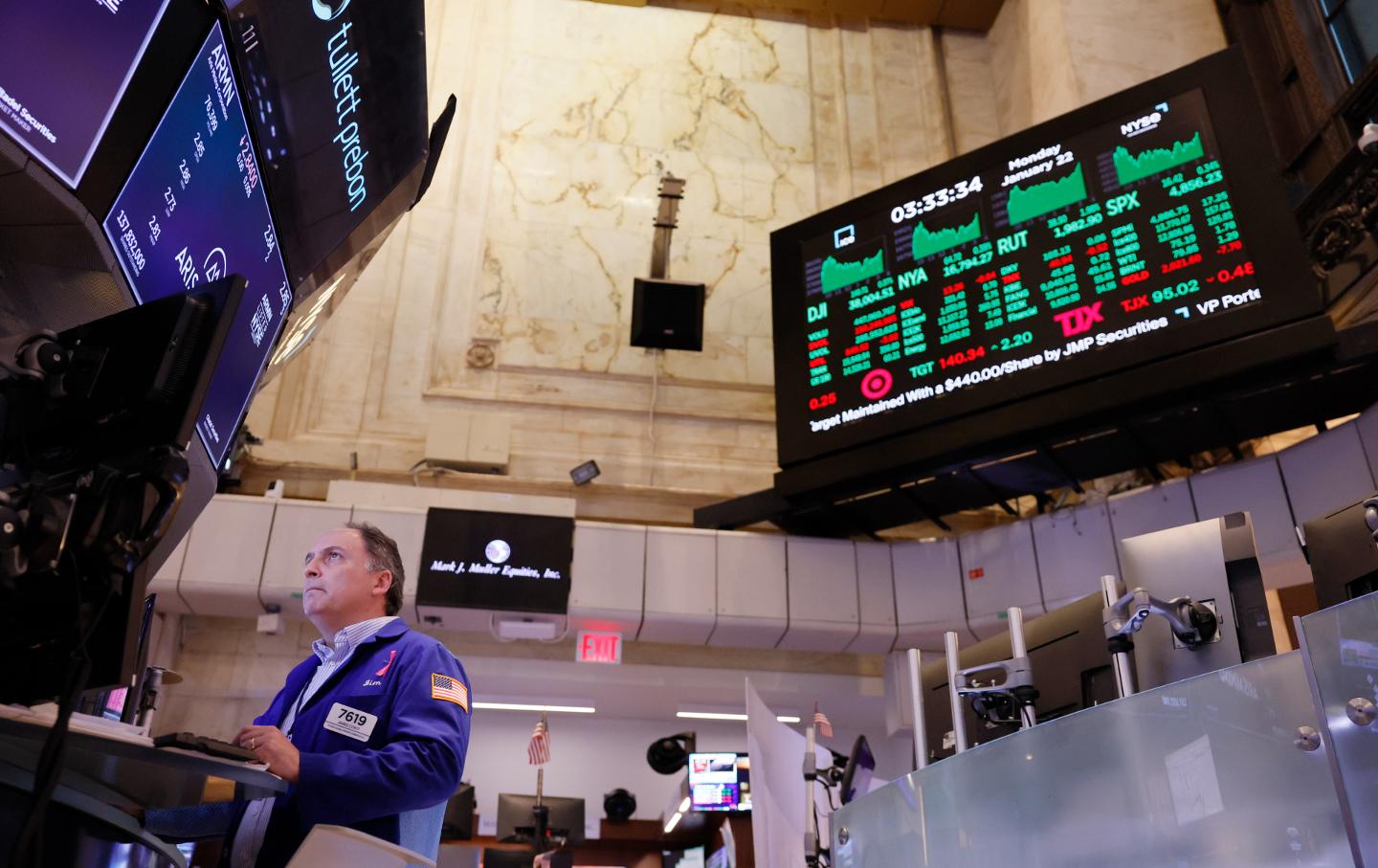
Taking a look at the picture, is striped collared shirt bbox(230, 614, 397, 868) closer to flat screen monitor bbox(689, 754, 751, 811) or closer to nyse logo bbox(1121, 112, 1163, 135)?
flat screen monitor bbox(689, 754, 751, 811)

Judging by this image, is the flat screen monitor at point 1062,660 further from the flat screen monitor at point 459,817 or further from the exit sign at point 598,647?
the flat screen monitor at point 459,817

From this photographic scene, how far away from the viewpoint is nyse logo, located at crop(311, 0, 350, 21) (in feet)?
10.4

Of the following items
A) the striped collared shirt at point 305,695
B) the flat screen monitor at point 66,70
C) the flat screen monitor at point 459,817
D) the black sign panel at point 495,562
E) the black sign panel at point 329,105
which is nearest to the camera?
the flat screen monitor at point 66,70

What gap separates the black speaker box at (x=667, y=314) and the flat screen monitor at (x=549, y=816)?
10.4 ft

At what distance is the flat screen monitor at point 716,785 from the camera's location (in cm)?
628

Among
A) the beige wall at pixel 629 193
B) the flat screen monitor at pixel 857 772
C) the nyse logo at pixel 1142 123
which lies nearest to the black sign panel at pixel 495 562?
the beige wall at pixel 629 193

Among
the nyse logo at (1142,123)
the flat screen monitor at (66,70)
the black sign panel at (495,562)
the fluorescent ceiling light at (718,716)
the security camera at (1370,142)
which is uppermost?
the nyse logo at (1142,123)

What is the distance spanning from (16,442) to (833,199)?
26.7ft

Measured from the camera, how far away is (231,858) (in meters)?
2.17

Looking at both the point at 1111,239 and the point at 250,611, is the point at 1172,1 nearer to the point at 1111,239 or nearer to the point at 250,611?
the point at 1111,239

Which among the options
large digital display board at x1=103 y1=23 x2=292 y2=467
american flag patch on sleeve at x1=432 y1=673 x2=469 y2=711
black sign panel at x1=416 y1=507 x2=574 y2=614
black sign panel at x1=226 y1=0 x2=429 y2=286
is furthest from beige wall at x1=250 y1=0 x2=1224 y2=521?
american flag patch on sleeve at x1=432 y1=673 x2=469 y2=711

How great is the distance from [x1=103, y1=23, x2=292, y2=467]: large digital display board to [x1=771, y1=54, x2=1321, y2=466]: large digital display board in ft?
12.0

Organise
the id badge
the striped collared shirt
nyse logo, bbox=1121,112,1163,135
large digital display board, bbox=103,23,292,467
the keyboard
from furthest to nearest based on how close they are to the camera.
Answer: nyse logo, bbox=1121,112,1163,135, large digital display board, bbox=103,23,292,467, the id badge, the striped collared shirt, the keyboard

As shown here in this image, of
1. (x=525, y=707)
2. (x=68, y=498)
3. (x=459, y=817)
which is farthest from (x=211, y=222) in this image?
(x=525, y=707)
